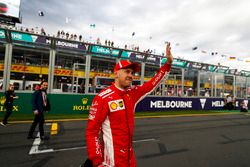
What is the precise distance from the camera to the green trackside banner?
10552 millimetres

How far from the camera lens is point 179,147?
577 cm

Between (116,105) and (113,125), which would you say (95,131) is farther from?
(116,105)

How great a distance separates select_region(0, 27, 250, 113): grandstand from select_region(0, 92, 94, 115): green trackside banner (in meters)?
0.29

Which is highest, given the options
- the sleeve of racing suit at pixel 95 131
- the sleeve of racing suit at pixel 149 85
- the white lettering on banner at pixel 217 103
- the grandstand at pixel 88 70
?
the grandstand at pixel 88 70

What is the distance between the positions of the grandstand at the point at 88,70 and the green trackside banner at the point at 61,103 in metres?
0.29

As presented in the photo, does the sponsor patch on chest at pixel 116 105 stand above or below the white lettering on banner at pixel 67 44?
below

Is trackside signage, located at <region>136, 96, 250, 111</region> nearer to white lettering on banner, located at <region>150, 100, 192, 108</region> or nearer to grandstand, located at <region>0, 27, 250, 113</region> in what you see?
white lettering on banner, located at <region>150, 100, 192, 108</region>

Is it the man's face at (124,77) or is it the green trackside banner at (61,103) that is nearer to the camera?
the man's face at (124,77)

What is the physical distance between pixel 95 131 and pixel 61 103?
34.4ft

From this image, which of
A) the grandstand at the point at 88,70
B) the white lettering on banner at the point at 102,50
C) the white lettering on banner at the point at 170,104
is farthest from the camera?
the white lettering on banner at the point at 102,50

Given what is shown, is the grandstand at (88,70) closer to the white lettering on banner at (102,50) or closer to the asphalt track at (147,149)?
the white lettering on banner at (102,50)

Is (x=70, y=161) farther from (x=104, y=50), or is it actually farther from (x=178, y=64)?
(x=178, y=64)

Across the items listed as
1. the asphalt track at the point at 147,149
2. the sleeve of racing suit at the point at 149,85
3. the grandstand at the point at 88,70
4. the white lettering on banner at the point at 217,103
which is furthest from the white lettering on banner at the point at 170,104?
the sleeve of racing suit at the point at 149,85

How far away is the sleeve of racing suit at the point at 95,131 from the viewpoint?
69.8 inches
